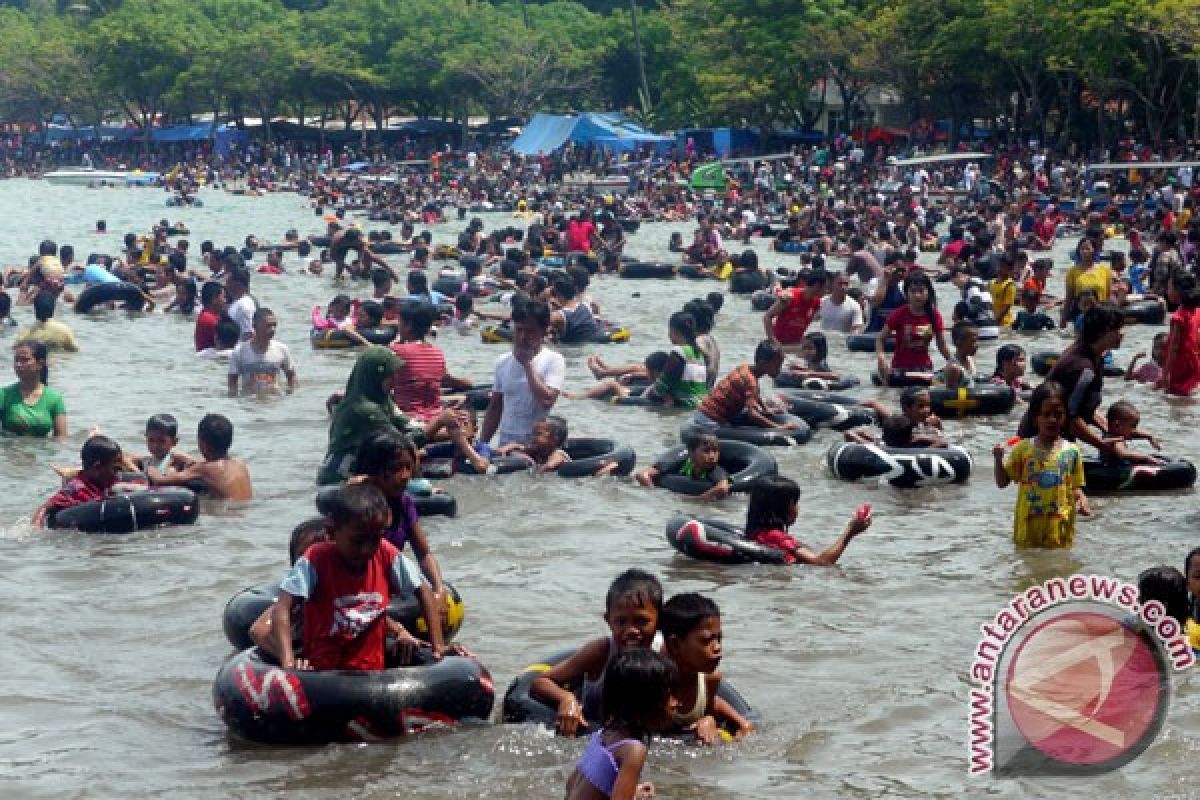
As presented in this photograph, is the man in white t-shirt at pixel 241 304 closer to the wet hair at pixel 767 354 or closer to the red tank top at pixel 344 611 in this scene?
the wet hair at pixel 767 354

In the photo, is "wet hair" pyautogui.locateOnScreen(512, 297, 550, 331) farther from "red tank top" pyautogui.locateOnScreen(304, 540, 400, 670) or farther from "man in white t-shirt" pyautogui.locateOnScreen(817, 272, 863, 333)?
"man in white t-shirt" pyautogui.locateOnScreen(817, 272, 863, 333)

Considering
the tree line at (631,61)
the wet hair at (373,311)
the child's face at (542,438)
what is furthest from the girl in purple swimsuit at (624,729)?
the tree line at (631,61)

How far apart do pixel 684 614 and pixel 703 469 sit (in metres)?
6.26

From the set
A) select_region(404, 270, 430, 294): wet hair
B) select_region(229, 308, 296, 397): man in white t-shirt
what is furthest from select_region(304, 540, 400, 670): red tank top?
select_region(404, 270, 430, 294): wet hair

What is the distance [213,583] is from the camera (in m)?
10.9

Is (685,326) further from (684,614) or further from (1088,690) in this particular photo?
(1088,690)

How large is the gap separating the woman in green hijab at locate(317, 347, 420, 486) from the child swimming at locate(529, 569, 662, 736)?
375 cm

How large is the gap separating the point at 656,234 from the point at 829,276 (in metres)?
24.4

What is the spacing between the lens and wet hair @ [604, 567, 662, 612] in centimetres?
Result: 683

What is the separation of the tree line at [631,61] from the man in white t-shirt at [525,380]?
33.5 m

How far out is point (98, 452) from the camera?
1138 cm

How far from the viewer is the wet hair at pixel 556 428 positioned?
521 inches

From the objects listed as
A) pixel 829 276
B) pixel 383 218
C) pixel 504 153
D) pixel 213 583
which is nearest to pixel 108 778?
pixel 213 583

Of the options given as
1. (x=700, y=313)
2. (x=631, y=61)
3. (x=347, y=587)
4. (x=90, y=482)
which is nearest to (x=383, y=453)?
(x=347, y=587)
